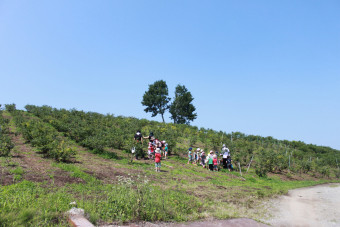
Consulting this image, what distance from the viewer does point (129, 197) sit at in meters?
6.27

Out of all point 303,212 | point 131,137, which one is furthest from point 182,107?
point 303,212

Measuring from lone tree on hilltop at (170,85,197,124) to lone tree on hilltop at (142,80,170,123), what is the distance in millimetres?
2407

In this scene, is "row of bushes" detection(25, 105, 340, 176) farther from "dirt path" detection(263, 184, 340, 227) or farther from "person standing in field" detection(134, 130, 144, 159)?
"dirt path" detection(263, 184, 340, 227)

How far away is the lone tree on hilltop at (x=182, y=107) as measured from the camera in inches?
2259

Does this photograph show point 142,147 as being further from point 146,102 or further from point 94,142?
point 146,102

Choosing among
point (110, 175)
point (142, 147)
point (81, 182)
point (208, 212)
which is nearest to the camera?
point (208, 212)

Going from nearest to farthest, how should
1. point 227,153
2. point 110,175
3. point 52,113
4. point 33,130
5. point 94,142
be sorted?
point 110,175 → point 33,130 → point 94,142 → point 227,153 → point 52,113

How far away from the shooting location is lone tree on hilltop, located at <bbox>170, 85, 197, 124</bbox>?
188 feet

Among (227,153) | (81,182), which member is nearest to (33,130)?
(81,182)

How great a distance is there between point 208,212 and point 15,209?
4861 mm

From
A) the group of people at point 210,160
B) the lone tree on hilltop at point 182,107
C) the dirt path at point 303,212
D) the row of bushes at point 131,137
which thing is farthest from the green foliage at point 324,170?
the lone tree on hilltop at point 182,107

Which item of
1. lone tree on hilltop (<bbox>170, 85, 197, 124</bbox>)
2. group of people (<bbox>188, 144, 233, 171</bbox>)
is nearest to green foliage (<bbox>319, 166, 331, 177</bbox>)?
group of people (<bbox>188, 144, 233, 171</bbox>)

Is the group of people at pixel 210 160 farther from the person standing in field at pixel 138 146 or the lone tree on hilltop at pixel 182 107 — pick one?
the lone tree on hilltop at pixel 182 107

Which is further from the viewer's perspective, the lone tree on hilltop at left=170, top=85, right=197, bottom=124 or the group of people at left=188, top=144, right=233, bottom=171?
the lone tree on hilltop at left=170, top=85, right=197, bottom=124
